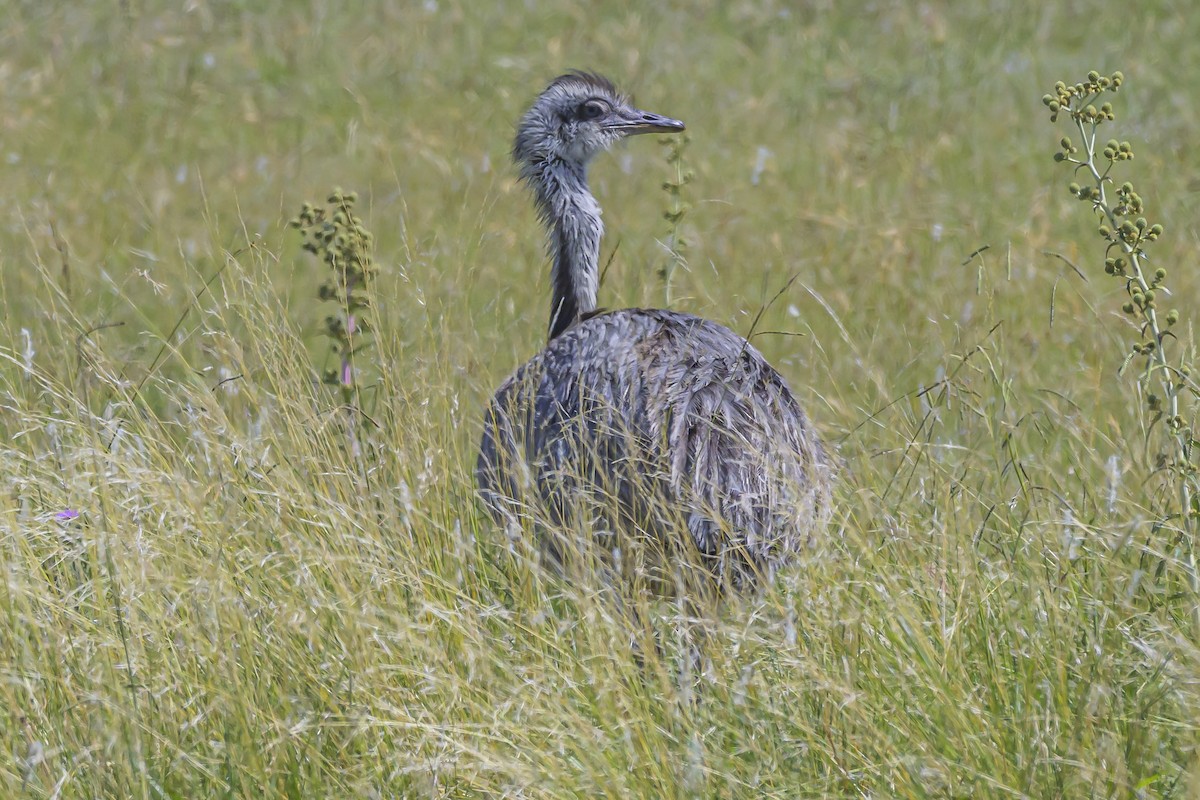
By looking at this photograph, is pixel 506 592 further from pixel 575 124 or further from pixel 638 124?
pixel 638 124

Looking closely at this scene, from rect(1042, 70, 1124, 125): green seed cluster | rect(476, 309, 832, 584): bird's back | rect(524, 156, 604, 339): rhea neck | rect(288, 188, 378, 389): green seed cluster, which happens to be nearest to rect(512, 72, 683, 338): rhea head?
rect(524, 156, 604, 339): rhea neck

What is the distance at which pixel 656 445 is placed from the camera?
13.3ft

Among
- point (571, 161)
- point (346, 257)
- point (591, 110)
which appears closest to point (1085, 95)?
point (346, 257)

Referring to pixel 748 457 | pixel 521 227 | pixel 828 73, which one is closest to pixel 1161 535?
pixel 748 457

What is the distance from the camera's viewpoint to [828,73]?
10.8 meters

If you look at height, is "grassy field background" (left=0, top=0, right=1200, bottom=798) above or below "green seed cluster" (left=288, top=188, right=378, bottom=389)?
below

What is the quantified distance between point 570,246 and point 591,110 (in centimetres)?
66

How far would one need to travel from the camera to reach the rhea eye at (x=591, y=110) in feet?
18.6

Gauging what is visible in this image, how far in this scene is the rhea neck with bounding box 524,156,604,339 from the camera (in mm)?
5254

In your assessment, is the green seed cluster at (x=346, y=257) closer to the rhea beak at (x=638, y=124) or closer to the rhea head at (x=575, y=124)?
the rhea head at (x=575, y=124)

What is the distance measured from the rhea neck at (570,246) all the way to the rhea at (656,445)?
25cm

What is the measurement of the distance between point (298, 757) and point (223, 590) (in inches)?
15.4

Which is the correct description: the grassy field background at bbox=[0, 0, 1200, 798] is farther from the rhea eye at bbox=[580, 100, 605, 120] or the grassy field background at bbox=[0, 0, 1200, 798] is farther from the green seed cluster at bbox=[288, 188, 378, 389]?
the rhea eye at bbox=[580, 100, 605, 120]

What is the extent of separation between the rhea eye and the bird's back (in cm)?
125
